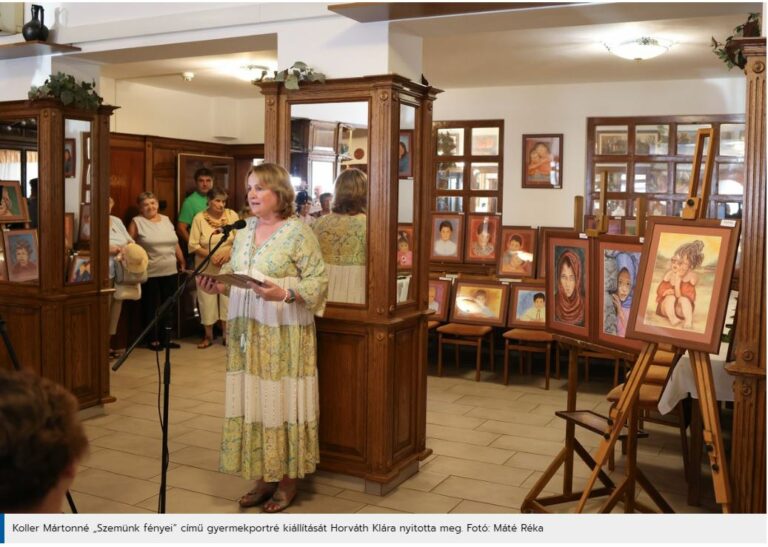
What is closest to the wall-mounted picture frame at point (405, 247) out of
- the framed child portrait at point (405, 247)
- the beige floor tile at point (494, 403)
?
the framed child portrait at point (405, 247)

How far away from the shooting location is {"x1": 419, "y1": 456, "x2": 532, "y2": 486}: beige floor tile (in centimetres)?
449

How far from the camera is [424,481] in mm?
4430

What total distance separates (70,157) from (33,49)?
0.71m

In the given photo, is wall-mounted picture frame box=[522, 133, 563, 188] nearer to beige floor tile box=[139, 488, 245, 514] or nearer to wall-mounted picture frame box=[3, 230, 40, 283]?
wall-mounted picture frame box=[3, 230, 40, 283]

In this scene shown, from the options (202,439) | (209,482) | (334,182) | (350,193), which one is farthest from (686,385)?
(202,439)

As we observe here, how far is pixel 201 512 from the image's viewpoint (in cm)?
400

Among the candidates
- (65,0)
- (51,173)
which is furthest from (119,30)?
(51,173)

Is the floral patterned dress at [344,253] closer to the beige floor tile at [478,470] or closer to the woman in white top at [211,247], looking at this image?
the beige floor tile at [478,470]

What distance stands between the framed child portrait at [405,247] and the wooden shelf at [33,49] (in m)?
2.54

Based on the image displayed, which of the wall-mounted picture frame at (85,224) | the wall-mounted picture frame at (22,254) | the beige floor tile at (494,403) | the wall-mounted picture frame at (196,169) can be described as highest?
the wall-mounted picture frame at (196,169)

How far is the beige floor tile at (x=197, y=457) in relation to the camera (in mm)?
4684

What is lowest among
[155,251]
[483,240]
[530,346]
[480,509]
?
[480,509]

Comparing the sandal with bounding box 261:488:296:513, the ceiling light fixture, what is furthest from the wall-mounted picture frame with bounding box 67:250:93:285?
the ceiling light fixture

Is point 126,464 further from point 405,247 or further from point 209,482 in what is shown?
point 405,247
